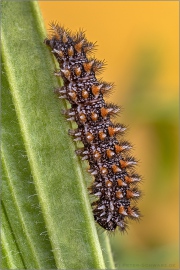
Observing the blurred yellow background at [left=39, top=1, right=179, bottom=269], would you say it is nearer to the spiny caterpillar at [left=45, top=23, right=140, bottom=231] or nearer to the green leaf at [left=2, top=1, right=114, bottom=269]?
the spiny caterpillar at [left=45, top=23, right=140, bottom=231]

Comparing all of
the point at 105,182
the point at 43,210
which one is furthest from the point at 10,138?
the point at 105,182

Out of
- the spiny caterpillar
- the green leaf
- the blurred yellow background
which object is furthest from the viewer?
the blurred yellow background

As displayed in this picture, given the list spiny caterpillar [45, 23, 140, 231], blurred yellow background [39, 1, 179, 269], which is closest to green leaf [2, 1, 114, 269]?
spiny caterpillar [45, 23, 140, 231]

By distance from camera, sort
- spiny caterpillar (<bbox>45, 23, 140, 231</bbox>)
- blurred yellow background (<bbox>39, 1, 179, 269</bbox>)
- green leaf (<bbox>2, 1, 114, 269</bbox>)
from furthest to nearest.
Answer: blurred yellow background (<bbox>39, 1, 179, 269</bbox>)
spiny caterpillar (<bbox>45, 23, 140, 231</bbox>)
green leaf (<bbox>2, 1, 114, 269</bbox>)

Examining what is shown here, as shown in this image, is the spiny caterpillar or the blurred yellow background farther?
the blurred yellow background

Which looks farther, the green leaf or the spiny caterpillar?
the spiny caterpillar
